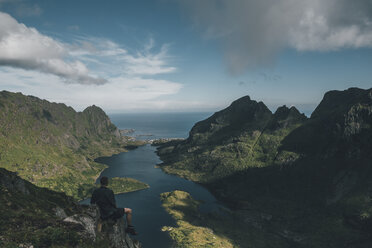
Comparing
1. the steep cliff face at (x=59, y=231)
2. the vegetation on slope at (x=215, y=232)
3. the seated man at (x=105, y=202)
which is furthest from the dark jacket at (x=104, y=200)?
the vegetation on slope at (x=215, y=232)

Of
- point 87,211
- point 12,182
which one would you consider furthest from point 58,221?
point 12,182

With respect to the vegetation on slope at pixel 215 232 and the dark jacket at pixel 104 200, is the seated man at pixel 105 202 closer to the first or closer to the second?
the dark jacket at pixel 104 200

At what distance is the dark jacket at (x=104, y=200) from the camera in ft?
75.0

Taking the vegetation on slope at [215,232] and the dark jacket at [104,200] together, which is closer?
the dark jacket at [104,200]

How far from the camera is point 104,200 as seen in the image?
2314 cm

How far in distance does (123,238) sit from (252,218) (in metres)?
191

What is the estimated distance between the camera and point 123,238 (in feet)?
Answer: 88.3

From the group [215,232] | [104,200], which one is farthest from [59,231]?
[215,232]

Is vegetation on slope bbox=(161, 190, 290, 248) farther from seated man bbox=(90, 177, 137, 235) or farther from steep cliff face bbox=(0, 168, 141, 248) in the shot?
seated man bbox=(90, 177, 137, 235)

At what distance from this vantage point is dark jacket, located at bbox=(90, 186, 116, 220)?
22875mm

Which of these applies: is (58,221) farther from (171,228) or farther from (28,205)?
(171,228)

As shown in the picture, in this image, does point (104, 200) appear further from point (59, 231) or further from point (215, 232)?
point (215, 232)

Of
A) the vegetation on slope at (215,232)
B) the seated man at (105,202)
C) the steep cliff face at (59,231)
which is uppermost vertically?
the seated man at (105,202)

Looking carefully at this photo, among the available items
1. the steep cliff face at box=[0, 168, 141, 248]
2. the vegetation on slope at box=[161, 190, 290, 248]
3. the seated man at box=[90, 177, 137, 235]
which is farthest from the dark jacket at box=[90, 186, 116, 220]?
the vegetation on slope at box=[161, 190, 290, 248]
